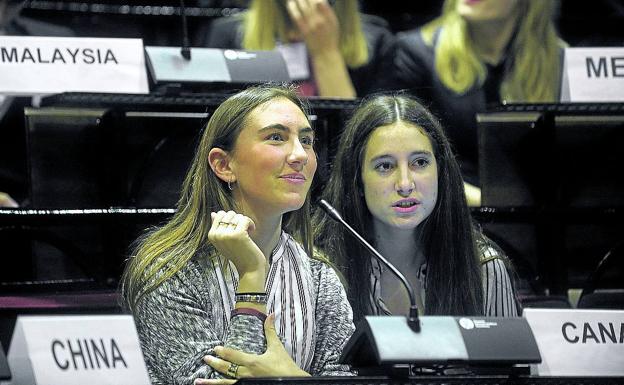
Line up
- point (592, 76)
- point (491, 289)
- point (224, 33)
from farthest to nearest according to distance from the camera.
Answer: point (224, 33) < point (592, 76) < point (491, 289)

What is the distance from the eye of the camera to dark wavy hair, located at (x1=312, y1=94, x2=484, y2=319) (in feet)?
7.70

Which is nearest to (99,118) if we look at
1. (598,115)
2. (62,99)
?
(62,99)

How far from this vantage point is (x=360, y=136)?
7.99ft

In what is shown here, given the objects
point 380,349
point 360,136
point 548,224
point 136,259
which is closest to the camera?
point 380,349

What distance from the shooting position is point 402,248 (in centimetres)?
240

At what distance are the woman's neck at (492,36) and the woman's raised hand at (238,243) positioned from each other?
1.38 m

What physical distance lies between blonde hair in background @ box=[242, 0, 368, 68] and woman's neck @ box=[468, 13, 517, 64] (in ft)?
0.98

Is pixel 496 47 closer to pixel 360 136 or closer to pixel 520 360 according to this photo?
pixel 360 136

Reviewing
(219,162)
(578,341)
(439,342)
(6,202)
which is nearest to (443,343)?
(439,342)

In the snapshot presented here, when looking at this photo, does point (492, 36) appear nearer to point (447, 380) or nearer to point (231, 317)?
point (231, 317)

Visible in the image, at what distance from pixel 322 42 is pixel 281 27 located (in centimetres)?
12

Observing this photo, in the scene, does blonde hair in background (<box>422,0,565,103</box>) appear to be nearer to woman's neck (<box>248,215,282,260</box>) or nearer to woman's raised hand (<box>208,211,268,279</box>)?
woman's neck (<box>248,215,282,260</box>)

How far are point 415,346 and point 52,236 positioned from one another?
1058mm

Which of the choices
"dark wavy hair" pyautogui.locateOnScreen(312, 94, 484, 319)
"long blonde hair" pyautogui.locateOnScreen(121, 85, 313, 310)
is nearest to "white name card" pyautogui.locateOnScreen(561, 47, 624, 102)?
"dark wavy hair" pyautogui.locateOnScreen(312, 94, 484, 319)
